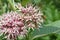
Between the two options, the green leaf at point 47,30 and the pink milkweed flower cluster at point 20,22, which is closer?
the pink milkweed flower cluster at point 20,22

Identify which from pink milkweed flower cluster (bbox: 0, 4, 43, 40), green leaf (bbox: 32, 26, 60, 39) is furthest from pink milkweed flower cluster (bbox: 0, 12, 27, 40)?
green leaf (bbox: 32, 26, 60, 39)

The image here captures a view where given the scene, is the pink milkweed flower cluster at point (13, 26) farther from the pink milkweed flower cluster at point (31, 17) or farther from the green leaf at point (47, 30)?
the green leaf at point (47, 30)

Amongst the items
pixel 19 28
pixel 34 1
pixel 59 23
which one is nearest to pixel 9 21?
pixel 19 28

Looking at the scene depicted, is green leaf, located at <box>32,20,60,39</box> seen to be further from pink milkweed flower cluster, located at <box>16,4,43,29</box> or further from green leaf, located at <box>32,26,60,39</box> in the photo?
pink milkweed flower cluster, located at <box>16,4,43,29</box>

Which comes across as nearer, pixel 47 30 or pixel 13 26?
pixel 13 26

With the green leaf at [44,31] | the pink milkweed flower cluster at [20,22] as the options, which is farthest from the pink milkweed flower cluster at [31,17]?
the green leaf at [44,31]

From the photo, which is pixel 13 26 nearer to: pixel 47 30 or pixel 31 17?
pixel 31 17

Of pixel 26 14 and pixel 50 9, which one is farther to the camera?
pixel 50 9

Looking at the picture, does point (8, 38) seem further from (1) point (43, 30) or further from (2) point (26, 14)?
(1) point (43, 30)

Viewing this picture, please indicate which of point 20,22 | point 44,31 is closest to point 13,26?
point 20,22
